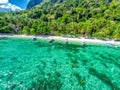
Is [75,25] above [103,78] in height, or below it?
above

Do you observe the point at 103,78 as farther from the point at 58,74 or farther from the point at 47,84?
the point at 47,84

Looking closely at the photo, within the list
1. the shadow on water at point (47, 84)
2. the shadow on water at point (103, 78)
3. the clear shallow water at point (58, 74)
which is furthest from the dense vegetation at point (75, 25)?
the shadow on water at point (47, 84)

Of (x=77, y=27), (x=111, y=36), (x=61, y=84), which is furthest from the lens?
(x=77, y=27)

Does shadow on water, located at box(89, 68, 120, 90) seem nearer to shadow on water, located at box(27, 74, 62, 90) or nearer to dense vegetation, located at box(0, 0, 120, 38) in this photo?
shadow on water, located at box(27, 74, 62, 90)

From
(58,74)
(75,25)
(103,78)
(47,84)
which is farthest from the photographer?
(75,25)

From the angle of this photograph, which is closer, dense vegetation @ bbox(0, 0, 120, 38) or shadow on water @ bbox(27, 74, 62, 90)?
shadow on water @ bbox(27, 74, 62, 90)

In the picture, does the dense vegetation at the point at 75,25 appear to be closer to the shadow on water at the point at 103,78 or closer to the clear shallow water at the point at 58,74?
the clear shallow water at the point at 58,74

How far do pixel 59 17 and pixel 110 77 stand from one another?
420 ft

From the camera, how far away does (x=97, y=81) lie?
125 ft

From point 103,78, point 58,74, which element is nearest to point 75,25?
point 58,74

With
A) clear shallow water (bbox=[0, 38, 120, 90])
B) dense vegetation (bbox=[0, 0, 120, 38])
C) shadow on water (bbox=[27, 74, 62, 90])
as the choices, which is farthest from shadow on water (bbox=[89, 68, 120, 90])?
dense vegetation (bbox=[0, 0, 120, 38])

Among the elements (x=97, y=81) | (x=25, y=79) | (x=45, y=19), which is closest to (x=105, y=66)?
(x=97, y=81)

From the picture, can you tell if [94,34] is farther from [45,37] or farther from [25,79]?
[25,79]

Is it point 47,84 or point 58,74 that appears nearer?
point 47,84
